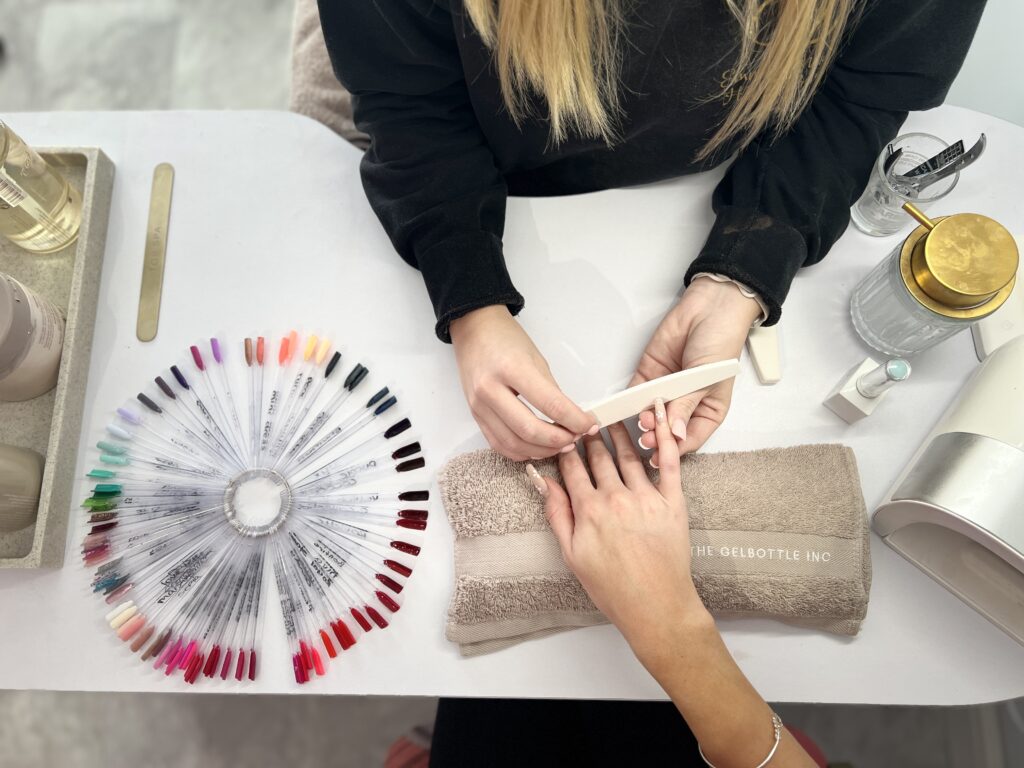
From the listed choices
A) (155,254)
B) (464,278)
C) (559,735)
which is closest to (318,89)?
(155,254)

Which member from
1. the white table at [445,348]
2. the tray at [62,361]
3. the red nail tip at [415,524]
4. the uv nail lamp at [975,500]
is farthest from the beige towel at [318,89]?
the uv nail lamp at [975,500]

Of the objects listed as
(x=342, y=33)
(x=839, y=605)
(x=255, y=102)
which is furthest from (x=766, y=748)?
(x=255, y=102)

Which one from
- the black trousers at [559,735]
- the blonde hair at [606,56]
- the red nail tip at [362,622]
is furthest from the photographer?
the black trousers at [559,735]

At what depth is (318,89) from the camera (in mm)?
874

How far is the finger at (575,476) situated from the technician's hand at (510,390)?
0.06 feet

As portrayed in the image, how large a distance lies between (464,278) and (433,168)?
12 centimetres

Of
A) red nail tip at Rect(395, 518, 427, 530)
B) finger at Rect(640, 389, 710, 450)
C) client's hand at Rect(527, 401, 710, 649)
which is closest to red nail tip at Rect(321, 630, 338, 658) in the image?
red nail tip at Rect(395, 518, 427, 530)

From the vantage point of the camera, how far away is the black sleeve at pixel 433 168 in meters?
0.58

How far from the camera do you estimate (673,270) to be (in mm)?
673

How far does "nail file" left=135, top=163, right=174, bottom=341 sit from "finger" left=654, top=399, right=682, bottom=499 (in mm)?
483

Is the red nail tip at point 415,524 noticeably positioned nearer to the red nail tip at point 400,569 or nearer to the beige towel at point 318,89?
the red nail tip at point 400,569

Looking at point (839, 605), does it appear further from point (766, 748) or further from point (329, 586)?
point (329, 586)

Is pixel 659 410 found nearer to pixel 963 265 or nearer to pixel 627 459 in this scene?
pixel 627 459

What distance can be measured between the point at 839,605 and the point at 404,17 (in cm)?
60
